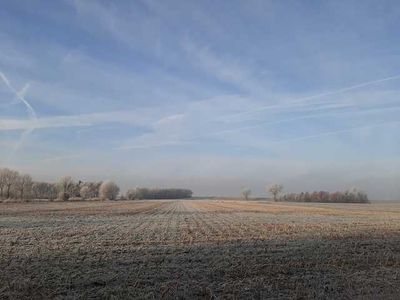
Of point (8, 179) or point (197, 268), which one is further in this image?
point (8, 179)

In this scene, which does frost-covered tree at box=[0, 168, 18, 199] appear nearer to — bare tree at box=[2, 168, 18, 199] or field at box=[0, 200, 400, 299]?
bare tree at box=[2, 168, 18, 199]

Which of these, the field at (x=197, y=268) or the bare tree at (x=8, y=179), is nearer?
the field at (x=197, y=268)

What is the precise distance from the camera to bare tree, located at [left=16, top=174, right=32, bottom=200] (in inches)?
6775

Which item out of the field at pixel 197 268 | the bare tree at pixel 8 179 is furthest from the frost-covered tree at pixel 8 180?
the field at pixel 197 268

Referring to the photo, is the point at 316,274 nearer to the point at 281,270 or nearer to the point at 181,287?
the point at 281,270

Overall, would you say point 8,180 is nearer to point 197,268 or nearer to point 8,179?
point 8,179

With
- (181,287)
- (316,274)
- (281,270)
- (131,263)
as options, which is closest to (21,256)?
(131,263)

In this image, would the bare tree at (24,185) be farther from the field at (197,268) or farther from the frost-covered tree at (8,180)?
the field at (197,268)

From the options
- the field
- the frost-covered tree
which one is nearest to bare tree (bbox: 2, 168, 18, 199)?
the frost-covered tree

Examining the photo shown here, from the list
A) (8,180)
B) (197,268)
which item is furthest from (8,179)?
(197,268)

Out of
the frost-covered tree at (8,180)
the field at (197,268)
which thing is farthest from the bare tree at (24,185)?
the field at (197,268)

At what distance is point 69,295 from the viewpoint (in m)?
11.8

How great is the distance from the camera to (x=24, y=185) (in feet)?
582

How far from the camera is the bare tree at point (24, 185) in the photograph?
17207 centimetres
